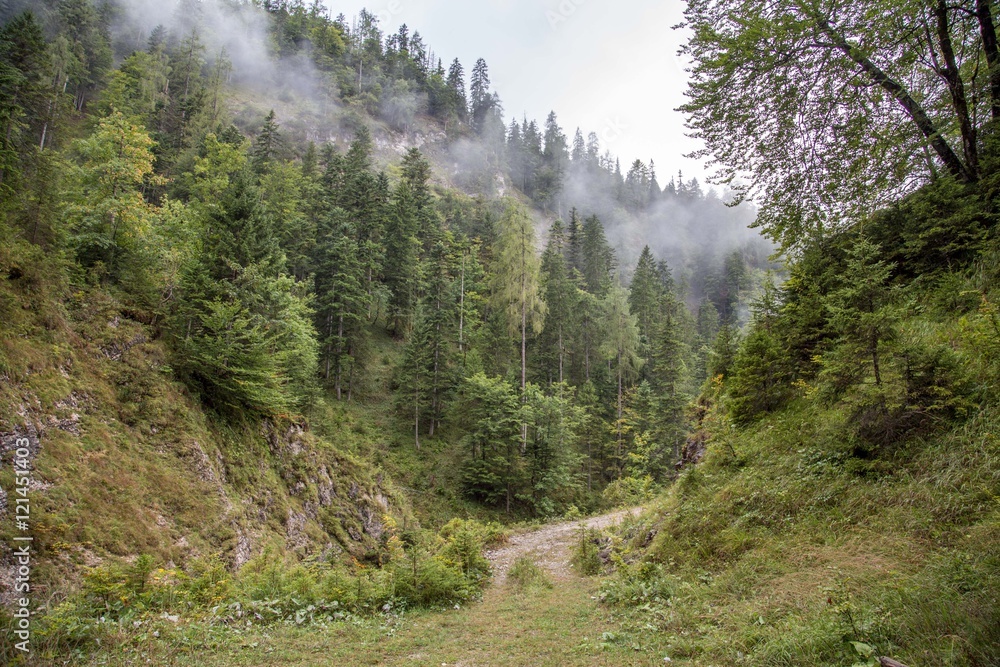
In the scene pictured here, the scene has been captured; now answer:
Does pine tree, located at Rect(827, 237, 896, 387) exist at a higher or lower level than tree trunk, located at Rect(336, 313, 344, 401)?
lower

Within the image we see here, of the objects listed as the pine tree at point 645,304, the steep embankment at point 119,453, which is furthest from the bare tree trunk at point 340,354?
the pine tree at point 645,304

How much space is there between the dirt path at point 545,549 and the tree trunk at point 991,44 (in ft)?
40.6

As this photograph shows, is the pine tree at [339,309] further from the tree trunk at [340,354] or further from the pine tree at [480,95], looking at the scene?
the pine tree at [480,95]

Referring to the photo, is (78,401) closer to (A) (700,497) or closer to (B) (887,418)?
(A) (700,497)

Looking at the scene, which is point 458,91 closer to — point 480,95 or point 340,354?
point 480,95

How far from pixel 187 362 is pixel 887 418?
52.1ft

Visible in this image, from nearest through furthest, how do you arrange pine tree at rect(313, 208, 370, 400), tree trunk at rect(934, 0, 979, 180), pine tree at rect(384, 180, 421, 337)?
tree trunk at rect(934, 0, 979, 180), pine tree at rect(313, 208, 370, 400), pine tree at rect(384, 180, 421, 337)

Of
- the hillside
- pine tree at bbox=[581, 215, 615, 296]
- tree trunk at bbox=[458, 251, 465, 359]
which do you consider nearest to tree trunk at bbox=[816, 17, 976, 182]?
the hillside

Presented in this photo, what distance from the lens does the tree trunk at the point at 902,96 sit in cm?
664

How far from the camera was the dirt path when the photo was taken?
1305 centimetres

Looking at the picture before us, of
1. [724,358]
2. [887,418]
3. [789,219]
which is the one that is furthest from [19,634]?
[724,358]
